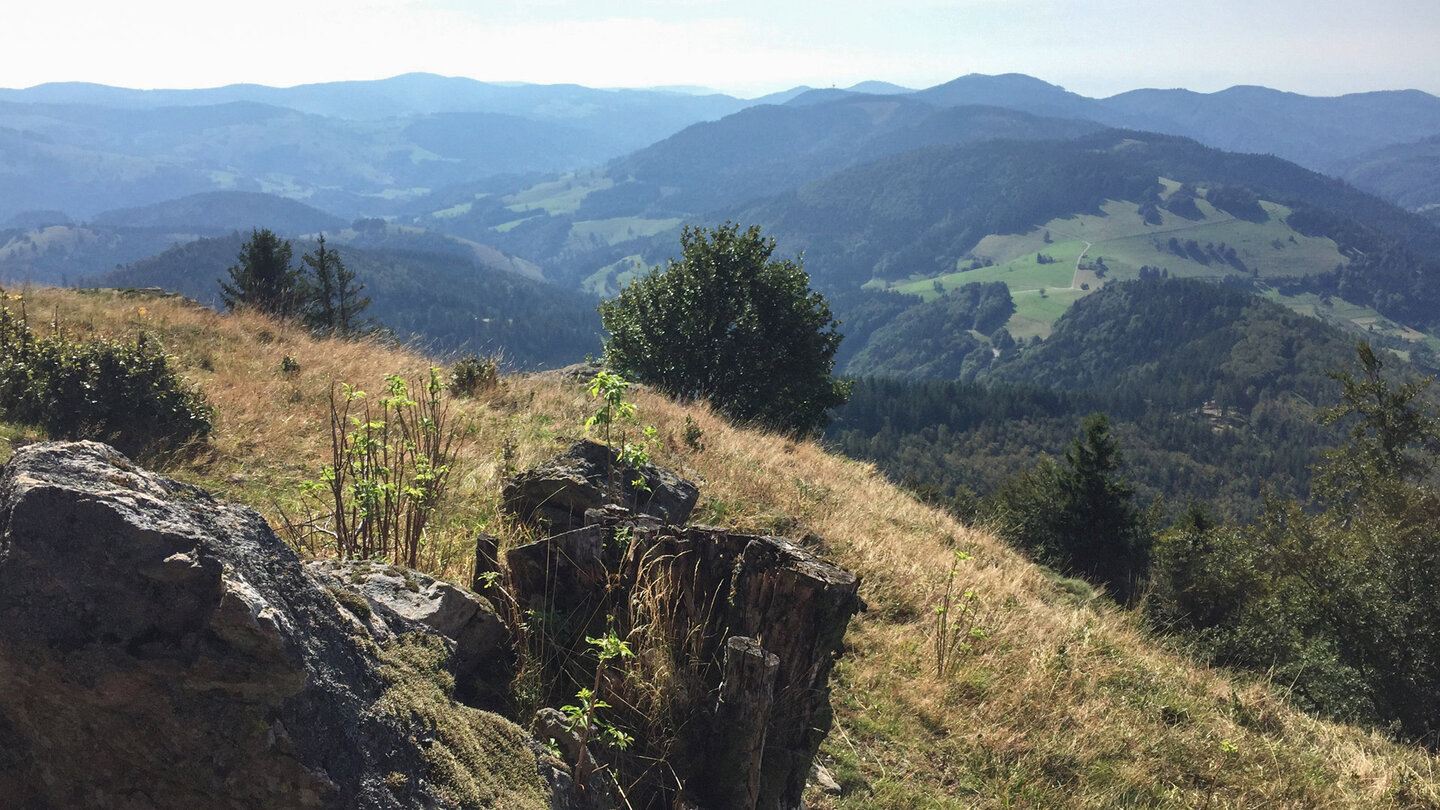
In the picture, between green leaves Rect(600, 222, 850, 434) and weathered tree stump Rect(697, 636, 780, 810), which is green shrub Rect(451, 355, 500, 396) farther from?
green leaves Rect(600, 222, 850, 434)

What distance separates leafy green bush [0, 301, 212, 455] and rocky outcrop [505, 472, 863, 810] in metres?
6.23

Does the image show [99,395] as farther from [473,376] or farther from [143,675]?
[143,675]

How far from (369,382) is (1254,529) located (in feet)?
112

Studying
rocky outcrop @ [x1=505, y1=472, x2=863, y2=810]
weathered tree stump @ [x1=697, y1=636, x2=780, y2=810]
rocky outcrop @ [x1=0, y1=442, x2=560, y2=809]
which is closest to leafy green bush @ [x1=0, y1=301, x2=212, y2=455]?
rocky outcrop @ [x1=505, y1=472, x2=863, y2=810]

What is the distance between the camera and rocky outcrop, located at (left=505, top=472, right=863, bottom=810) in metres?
3.64

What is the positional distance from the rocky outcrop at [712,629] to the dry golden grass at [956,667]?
42.2 inches

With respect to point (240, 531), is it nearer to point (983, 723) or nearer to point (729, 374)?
point (983, 723)

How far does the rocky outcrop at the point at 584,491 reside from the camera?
19.1 ft

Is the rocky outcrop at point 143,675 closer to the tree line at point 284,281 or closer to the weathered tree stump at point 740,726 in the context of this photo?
the weathered tree stump at point 740,726

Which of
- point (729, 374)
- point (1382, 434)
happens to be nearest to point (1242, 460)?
point (1382, 434)

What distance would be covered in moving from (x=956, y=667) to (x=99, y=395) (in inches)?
375

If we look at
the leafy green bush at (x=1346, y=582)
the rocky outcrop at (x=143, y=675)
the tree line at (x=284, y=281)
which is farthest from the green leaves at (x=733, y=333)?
the rocky outcrop at (x=143, y=675)

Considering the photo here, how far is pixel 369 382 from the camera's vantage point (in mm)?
11586

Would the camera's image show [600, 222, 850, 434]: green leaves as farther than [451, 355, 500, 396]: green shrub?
Yes
